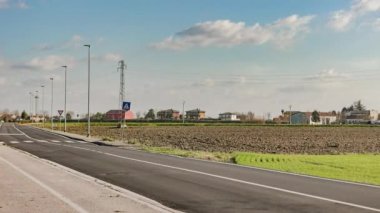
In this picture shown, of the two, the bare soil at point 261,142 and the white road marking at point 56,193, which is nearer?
the white road marking at point 56,193

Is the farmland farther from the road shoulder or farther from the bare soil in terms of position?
the road shoulder

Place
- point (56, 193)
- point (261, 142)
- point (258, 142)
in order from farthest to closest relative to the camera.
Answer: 1. point (261, 142)
2. point (258, 142)
3. point (56, 193)

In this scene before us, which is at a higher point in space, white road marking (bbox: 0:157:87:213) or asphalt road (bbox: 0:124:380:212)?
white road marking (bbox: 0:157:87:213)

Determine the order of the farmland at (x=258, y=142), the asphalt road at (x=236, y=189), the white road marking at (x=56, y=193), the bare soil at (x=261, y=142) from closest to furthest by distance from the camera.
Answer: the white road marking at (x=56, y=193)
the asphalt road at (x=236, y=189)
the farmland at (x=258, y=142)
the bare soil at (x=261, y=142)

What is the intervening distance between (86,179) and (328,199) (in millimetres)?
7120

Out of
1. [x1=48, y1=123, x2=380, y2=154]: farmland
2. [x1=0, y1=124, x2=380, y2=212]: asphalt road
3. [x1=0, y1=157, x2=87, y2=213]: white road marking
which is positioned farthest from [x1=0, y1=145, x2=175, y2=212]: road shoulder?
[x1=48, y1=123, x2=380, y2=154]: farmland

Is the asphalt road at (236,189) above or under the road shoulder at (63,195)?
under

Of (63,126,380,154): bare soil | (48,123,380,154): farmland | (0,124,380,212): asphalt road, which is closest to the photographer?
(0,124,380,212): asphalt road

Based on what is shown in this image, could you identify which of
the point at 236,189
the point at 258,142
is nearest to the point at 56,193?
the point at 236,189

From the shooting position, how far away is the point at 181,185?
14.6 meters

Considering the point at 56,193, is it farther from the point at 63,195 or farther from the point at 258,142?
the point at 258,142

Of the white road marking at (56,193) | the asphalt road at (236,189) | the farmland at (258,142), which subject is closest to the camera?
the white road marking at (56,193)

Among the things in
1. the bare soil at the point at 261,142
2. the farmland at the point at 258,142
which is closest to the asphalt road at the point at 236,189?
the farmland at the point at 258,142

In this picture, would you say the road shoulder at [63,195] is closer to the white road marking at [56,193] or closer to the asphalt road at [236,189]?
the white road marking at [56,193]
